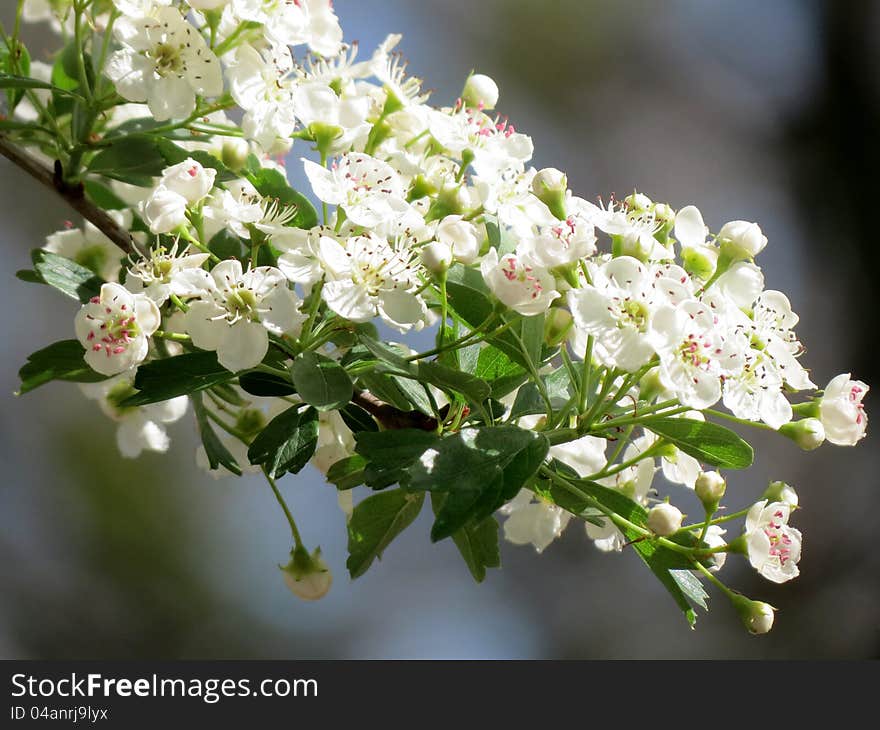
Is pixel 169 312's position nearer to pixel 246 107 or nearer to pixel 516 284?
pixel 246 107

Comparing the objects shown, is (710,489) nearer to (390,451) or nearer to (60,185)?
(390,451)

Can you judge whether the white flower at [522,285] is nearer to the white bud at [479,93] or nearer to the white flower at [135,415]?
the white bud at [479,93]

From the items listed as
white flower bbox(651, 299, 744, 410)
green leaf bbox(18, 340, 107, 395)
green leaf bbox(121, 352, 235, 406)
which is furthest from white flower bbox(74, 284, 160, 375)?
white flower bbox(651, 299, 744, 410)

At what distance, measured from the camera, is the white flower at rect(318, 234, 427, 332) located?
0.70 metres

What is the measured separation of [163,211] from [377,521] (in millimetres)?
281

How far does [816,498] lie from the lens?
2.87 m

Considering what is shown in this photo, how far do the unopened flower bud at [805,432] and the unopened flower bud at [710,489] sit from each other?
62 millimetres

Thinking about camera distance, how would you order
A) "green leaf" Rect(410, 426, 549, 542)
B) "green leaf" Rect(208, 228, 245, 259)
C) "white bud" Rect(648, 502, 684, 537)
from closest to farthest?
1. "green leaf" Rect(410, 426, 549, 542)
2. "white bud" Rect(648, 502, 684, 537)
3. "green leaf" Rect(208, 228, 245, 259)

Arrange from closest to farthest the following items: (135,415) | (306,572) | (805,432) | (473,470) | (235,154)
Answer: (473,470)
(805,432)
(235,154)
(306,572)
(135,415)

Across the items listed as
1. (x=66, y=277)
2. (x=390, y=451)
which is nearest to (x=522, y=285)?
(x=390, y=451)

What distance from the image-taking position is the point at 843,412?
2.60ft

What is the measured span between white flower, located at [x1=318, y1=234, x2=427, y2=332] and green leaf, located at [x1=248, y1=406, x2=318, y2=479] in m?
0.10

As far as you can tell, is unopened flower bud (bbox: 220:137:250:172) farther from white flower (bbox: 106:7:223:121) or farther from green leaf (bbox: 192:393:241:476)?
green leaf (bbox: 192:393:241:476)

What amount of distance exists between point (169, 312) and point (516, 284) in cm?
29
